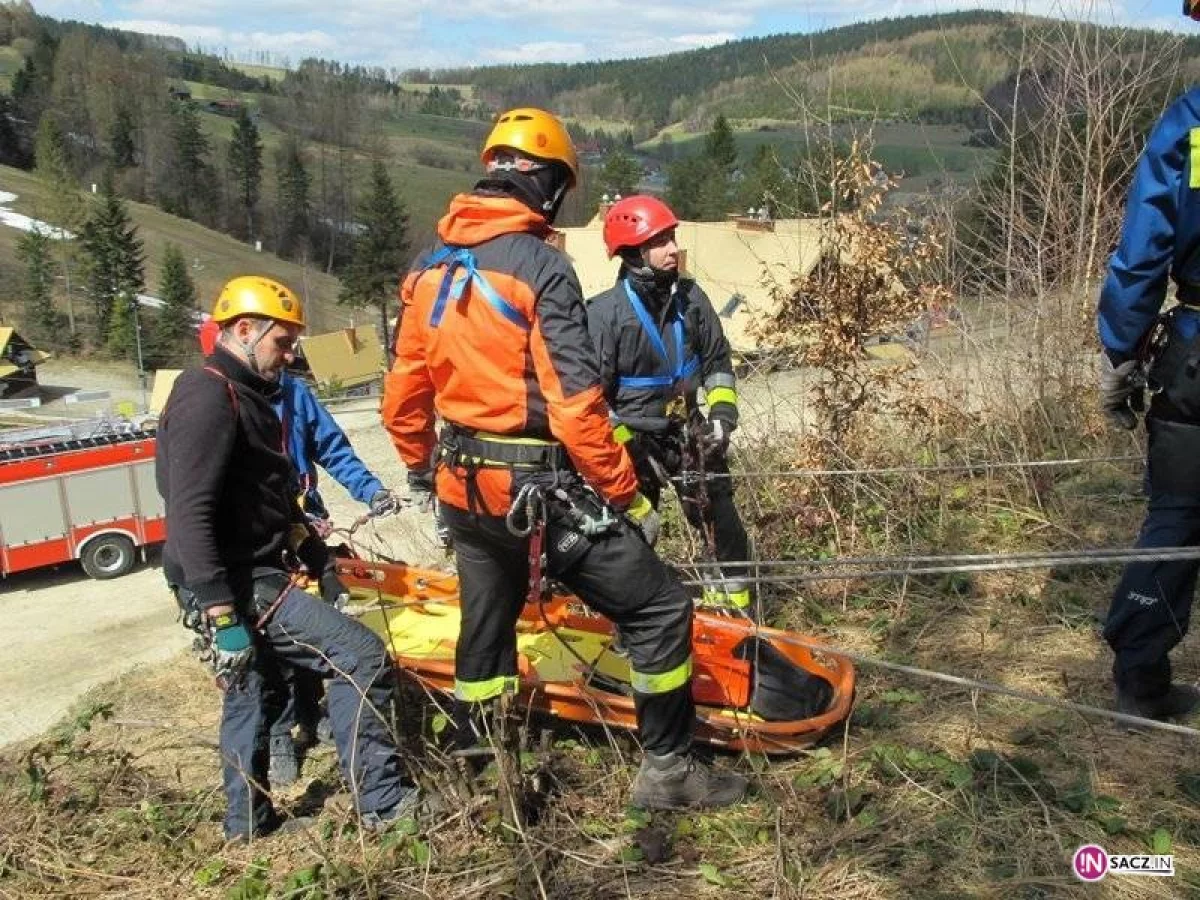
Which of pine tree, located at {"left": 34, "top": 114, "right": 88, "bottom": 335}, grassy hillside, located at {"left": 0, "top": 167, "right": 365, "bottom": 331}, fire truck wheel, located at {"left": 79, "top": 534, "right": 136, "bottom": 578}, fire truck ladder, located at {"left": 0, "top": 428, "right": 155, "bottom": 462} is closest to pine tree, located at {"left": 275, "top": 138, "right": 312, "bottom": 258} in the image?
grassy hillside, located at {"left": 0, "top": 167, "right": 365, "bottom": 331}

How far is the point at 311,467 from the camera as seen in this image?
5117mm

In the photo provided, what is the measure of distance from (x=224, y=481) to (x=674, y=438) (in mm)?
2221

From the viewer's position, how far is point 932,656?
427cm

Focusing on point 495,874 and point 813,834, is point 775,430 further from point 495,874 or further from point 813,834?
point 495,874

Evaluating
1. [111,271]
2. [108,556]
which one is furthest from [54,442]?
[111,271]

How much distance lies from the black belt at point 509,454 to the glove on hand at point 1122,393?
192 cm

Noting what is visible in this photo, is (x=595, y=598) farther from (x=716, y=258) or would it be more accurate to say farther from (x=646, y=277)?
(x=716, y=258)

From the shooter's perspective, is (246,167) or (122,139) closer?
(246,167)

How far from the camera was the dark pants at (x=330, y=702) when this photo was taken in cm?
333

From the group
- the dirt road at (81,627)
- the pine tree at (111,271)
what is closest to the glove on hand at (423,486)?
the dirt road at (81,627)

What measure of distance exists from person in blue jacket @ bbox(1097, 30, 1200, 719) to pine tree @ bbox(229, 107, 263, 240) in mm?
86990

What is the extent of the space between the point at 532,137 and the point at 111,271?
178ft

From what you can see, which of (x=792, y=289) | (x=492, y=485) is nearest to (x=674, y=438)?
(x=792, y=289)

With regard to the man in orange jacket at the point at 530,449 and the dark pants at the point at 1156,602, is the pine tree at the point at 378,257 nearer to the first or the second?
the man in orange jacket at the point at 530,449
